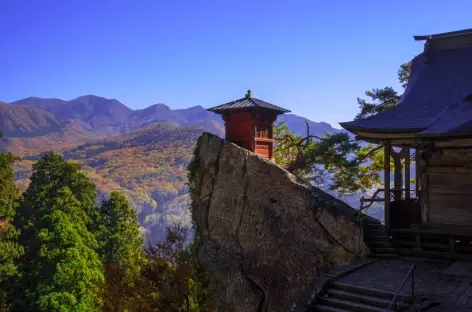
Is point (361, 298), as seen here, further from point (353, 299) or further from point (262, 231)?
point (262, 231)

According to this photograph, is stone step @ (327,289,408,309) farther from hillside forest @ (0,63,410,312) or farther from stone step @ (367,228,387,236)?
hillside forest @ (0,63,410,312)

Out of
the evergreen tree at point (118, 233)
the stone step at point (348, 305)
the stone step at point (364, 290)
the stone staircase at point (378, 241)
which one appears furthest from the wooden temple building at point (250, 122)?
the evergreen tree at point (118, 233)

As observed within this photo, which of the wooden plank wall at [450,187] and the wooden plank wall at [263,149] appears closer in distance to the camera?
the wooden plank wall at [450,187]

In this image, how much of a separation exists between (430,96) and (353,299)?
9527 millimetres

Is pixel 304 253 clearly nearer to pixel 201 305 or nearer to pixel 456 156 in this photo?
pixel 201 305

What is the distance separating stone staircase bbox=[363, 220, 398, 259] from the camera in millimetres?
15059

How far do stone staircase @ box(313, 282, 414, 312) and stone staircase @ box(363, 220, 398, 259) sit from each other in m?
4.29

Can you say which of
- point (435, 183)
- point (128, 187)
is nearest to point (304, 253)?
point (435, 183)

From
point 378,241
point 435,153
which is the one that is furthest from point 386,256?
point 435,153

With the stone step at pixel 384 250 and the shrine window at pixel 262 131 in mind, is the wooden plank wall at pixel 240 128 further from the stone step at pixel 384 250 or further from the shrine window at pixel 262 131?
the stone step at pixel 384 250

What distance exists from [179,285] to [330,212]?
7240mm

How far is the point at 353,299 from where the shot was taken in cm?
1088

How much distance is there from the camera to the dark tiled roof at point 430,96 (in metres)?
14.0

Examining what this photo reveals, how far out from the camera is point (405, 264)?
13695 millimetres
